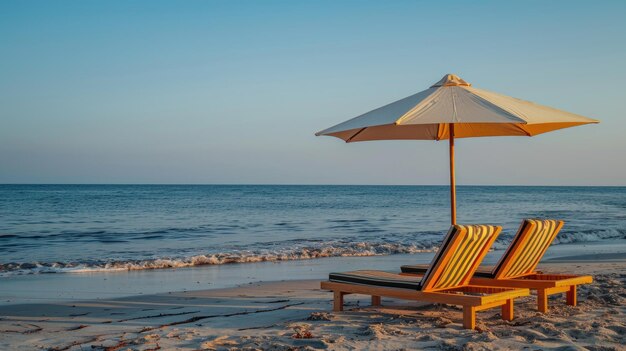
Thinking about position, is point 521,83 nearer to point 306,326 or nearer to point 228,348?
point 306,326

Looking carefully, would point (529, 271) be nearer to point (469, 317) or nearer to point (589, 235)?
point (469, 317)

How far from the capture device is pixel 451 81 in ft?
22.4

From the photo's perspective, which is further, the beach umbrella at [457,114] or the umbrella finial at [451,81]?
the umbrella finial at [451,81]

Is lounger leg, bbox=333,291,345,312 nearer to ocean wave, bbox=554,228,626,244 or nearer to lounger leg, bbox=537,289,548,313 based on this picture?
lounger leg, bbox=537,289,548,313

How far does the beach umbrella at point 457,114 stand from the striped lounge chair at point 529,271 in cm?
87

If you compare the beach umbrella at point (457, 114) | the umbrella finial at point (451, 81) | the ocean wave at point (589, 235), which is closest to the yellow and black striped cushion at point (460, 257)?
the beach umbrella at point (457, 114)

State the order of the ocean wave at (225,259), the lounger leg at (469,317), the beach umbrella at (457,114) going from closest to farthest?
the lounger leg at (469,317)
the beach umbrella at (457,114)
the ocean wave at (225,259)

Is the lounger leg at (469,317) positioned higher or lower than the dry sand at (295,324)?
higher

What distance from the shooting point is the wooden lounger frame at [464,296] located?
5.52 m

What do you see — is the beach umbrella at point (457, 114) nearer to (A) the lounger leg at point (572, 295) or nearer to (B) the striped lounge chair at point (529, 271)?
(B) the striped lounge chair at point (529, 271)

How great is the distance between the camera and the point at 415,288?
5.87 m

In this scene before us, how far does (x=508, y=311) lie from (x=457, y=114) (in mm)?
1963

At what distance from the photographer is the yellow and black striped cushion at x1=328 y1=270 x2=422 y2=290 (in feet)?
19.5

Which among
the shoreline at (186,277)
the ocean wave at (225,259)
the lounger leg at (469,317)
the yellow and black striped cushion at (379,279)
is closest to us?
the lounger leg at (469,317)
